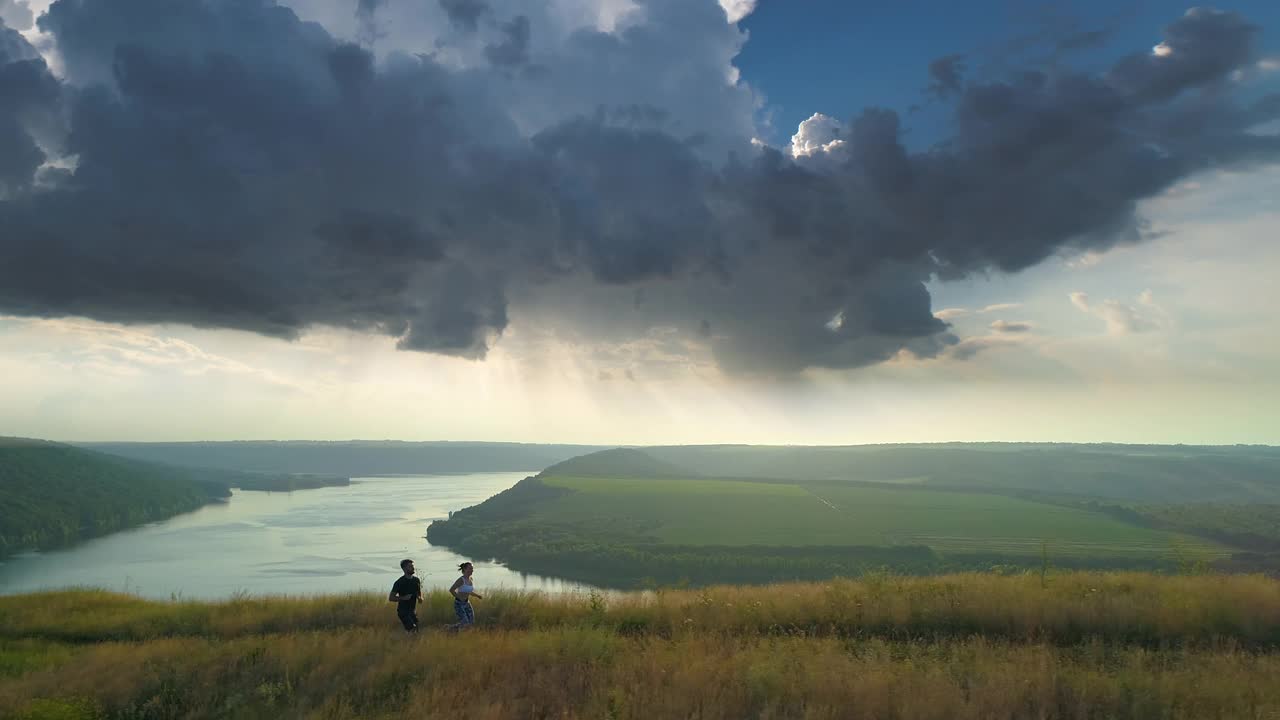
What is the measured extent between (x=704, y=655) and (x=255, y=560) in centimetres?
11376

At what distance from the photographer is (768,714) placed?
969 centimetres

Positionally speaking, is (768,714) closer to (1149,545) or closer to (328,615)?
(328,615)

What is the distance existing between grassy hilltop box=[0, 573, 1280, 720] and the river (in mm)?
56772

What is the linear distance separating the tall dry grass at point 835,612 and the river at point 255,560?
5153 centimetres

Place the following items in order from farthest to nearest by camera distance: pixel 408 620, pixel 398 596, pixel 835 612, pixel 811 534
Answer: pixel 811 534, pixel 835 612, pixel 408 620, pixel 398 596

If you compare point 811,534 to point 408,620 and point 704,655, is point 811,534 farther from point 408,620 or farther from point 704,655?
point 704,655

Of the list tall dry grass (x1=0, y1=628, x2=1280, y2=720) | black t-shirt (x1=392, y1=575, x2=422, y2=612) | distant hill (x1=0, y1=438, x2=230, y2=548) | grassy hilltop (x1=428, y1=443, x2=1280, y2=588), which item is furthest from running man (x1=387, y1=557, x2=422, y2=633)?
distant hill (x1=0, y1=438, x2=230, y2=548)

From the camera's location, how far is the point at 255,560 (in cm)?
10525

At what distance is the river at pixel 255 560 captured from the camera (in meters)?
84.2

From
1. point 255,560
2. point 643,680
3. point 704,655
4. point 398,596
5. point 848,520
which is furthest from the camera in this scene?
point 848,520

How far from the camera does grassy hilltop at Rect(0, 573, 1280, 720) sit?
406 inches

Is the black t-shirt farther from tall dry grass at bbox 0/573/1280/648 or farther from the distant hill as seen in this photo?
the distant hill

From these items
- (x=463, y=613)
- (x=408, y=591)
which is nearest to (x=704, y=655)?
(x=463, y=613)

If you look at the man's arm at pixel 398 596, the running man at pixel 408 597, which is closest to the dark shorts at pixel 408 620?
the running man at pixel 408 597
